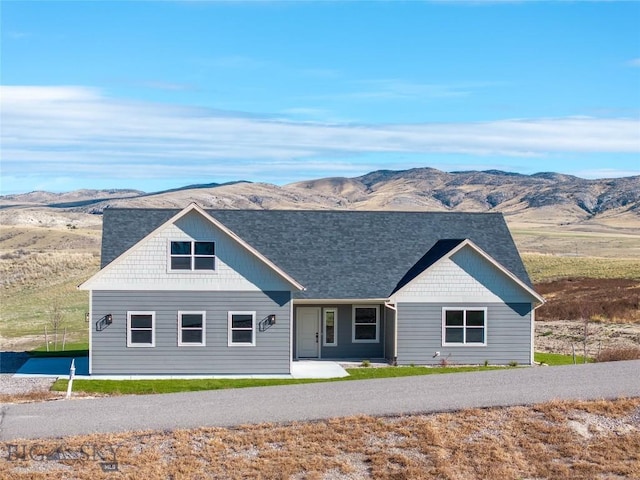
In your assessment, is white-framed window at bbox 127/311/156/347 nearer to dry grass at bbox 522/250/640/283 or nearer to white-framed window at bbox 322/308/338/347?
white-framed window at bbox 322/308/338/347

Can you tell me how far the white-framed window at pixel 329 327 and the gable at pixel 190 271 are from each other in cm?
353

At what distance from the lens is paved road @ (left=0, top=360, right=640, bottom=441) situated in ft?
60.0

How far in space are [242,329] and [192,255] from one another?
281 cm

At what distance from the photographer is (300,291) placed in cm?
3095

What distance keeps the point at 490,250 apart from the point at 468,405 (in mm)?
14804

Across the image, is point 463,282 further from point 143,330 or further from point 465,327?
point 143,330

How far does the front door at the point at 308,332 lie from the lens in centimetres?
3209

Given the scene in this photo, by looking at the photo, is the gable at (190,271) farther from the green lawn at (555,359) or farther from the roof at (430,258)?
the green lawn at (555,359)

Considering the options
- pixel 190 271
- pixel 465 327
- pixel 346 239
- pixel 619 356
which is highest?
pixel 346 239

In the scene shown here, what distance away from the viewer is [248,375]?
29.0 metres

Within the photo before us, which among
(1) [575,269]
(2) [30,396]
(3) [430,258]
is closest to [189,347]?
(2) [30,396]

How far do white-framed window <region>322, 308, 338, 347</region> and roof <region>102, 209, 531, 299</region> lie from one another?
1.11 m


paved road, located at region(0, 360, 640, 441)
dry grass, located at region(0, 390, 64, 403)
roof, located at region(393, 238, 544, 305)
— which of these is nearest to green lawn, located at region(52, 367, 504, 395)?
dry grass, located at region(0, 390, 64, 403)

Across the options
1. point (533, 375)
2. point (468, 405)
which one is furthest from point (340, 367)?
point (468, 405)
